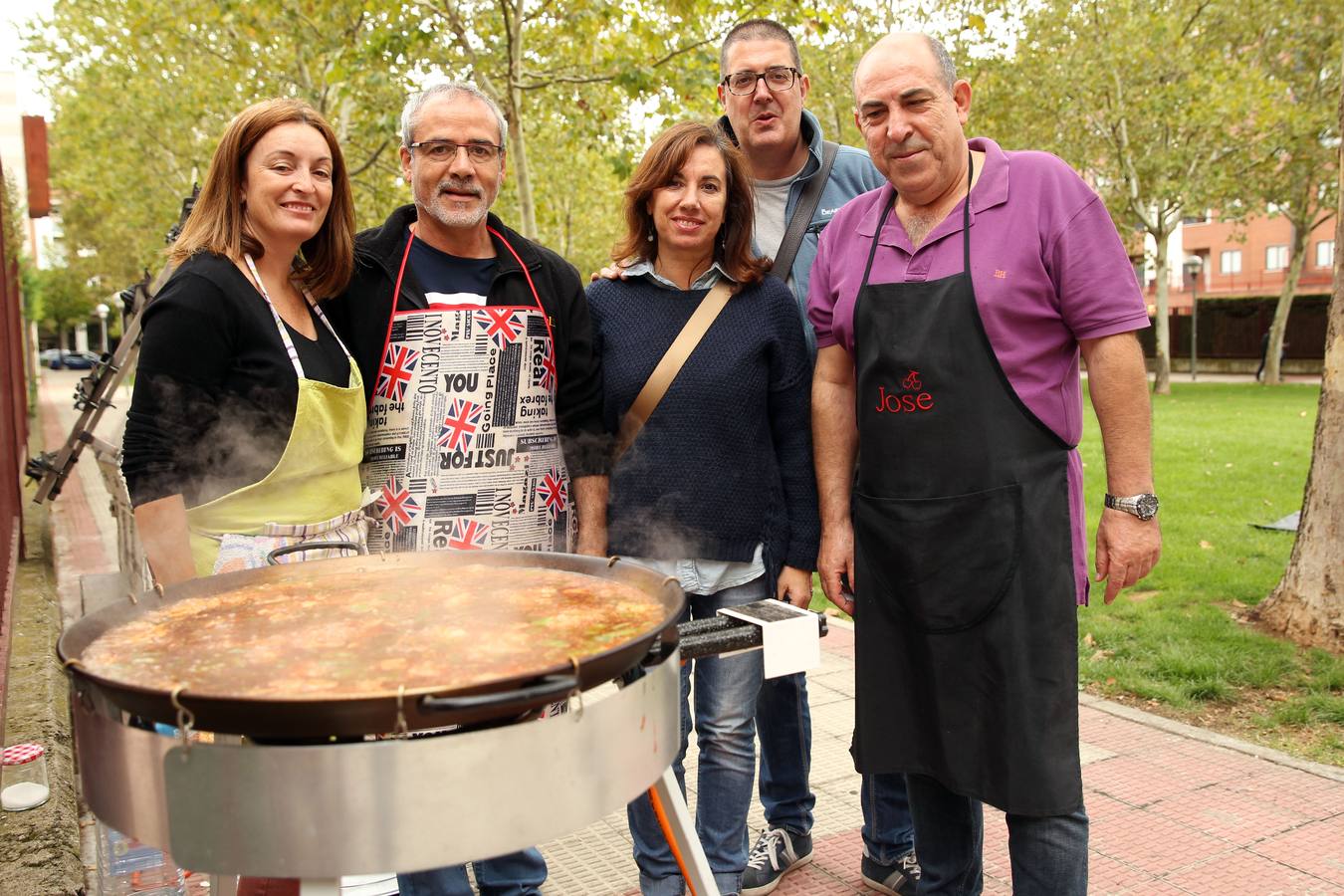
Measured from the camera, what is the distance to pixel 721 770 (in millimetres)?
3018

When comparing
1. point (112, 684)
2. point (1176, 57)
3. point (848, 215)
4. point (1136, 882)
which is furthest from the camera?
point (1176, 57)

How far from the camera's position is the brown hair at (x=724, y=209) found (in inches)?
118

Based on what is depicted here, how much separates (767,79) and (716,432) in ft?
3.70

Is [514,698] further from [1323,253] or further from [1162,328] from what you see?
[1323,253]

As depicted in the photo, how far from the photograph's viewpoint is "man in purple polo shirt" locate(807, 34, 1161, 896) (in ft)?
8.15

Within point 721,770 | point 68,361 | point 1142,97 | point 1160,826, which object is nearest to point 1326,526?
point 1160,826

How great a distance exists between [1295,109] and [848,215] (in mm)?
21596

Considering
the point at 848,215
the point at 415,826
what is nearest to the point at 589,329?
the point at 848,215

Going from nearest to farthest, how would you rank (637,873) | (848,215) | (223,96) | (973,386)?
(973,386) < (848,215) < (637,873) < (223,96)

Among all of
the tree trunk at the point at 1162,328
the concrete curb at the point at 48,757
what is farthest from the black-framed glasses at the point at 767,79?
the tree trunk at the point at 1162,328

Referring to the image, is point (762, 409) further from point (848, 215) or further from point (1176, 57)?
point (1176, 57)

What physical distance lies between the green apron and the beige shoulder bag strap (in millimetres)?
748

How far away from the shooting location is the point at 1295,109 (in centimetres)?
2025

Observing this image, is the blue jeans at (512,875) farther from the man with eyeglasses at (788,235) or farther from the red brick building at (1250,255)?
the red brick building at (1250,255)
